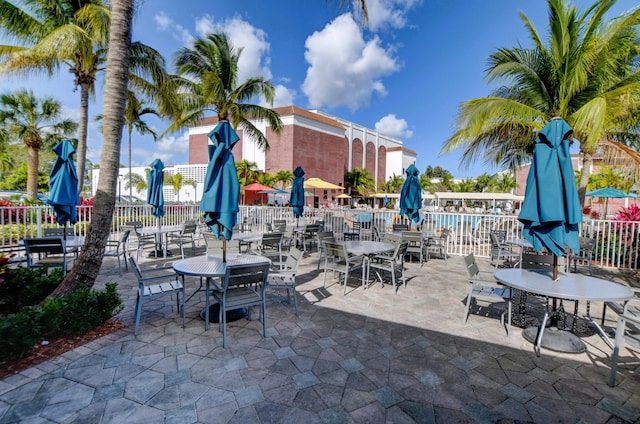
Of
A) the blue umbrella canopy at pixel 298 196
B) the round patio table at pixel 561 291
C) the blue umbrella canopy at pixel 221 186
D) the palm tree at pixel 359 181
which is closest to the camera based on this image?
the round patio table at pixel 561 291

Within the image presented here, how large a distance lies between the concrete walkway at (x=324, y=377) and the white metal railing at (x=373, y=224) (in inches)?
207

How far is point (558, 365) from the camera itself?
3.08 meters

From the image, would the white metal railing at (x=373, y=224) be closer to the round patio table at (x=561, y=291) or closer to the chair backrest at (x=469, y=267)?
the chair backrest at (x=469, y=267)

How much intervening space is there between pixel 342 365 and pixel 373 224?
25.6ft

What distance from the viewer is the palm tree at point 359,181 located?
4316 centimetres

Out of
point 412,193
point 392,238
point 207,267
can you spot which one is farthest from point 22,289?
point 412,193

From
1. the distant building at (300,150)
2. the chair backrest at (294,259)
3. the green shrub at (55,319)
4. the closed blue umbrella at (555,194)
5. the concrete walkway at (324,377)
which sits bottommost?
the concrete walkway at (324,377)

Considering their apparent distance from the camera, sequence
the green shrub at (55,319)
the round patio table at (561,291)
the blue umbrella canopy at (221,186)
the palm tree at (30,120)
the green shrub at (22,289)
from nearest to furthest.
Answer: the green shrub at (55,319) → the round patio table at (561,291) → the green shrub at (22,289) → the blue umbrella canopy at (221,186) → the palm tree at (30,120)

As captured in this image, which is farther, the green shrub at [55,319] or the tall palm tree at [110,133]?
the tall palm tree at [110,133]

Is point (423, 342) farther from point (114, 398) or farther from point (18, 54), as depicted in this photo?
point (18, 54)

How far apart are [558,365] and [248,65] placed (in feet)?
51.0

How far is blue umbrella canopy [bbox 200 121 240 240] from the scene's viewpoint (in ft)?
13.1

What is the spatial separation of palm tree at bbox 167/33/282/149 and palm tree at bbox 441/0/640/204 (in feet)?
31.1

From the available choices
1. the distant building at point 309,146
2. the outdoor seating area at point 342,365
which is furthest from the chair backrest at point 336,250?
the distant building at point 309,146
